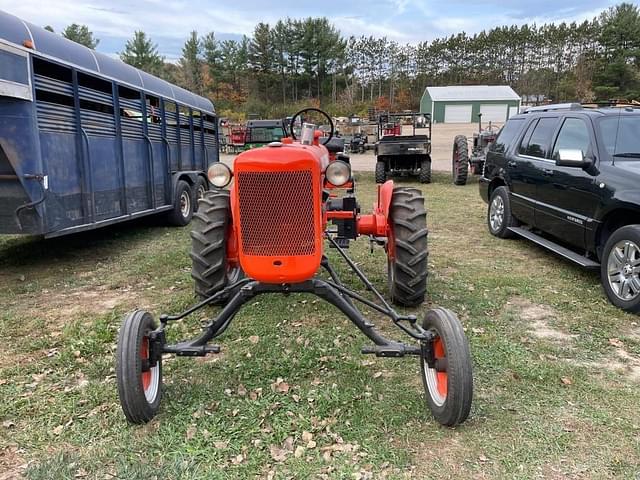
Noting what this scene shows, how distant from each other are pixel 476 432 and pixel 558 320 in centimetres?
210

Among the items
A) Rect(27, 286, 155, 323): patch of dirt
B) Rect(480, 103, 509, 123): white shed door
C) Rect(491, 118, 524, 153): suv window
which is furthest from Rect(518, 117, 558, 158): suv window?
Rect(480, 103, 509, 123): white shed door

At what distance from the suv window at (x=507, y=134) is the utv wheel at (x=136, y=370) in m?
6.00

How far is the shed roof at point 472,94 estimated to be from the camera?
48219mm

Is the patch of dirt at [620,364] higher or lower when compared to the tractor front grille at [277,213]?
lower

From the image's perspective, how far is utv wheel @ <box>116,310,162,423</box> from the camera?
2.75 meters

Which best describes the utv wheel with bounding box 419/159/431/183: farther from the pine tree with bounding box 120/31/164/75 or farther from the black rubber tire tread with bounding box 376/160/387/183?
the pine tree with bounding box 120/31/164/75

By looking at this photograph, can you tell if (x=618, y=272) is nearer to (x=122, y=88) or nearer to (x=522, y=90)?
(x=122, y=88)

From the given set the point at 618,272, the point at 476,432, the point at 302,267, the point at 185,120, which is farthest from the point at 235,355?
the point at 185,120

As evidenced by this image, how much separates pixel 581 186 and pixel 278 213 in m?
3.70

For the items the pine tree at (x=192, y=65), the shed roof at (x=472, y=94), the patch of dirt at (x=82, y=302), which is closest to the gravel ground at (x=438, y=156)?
the shed roof at (x=472, y=94)

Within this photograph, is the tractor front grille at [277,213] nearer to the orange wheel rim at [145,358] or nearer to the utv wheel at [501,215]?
the orange wheel rim at [145,358]

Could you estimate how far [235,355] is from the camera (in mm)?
3844

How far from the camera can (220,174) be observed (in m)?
3.72

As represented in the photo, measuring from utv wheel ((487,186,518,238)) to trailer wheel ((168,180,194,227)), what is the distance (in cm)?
501
